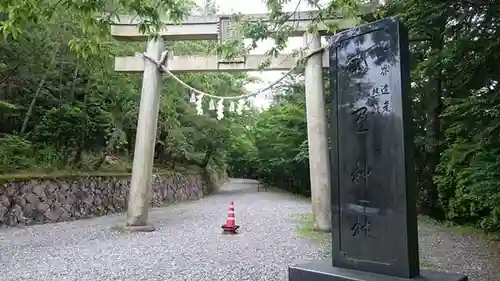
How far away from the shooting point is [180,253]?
6113 mm

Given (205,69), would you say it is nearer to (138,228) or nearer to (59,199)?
(138,228)

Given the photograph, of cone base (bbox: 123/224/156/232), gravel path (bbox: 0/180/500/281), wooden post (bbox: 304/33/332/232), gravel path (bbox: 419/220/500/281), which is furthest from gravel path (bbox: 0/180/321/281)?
gravel path (bbox: 419/220/500/281)

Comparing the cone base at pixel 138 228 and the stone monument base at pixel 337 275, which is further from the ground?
the stone monument base at pixel 337 275

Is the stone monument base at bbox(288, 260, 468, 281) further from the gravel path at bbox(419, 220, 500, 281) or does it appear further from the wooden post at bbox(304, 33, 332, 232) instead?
the wooden post at bbox(304, 33, 332, 232)

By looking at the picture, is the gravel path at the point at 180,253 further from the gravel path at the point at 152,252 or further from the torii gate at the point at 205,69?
the torii gate at the point at 205,69

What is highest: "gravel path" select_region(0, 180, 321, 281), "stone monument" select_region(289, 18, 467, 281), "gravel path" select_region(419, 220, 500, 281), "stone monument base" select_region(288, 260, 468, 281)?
"stone monument" select_region(289, 18, 467, 281)

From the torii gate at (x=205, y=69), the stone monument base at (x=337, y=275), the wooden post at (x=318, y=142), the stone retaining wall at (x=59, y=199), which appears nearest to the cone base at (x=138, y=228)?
the torii gate at (x=205, y=69)

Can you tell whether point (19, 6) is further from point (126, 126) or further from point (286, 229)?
point (126, 126)

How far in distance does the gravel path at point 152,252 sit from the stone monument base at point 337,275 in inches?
57.7

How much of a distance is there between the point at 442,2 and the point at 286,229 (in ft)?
17.4

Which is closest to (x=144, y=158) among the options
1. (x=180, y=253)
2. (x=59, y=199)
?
(x=180, y=253)

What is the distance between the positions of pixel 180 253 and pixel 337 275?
358 centimetres

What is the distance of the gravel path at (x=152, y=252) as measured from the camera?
4848mm

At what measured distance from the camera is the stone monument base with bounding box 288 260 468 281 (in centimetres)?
286
